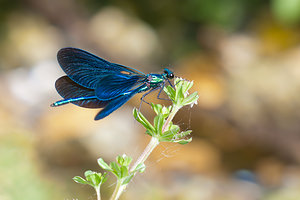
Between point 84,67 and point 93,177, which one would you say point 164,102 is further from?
point 93,177

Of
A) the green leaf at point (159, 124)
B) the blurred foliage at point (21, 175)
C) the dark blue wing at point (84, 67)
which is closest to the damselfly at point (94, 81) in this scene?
the dark blue wing at point (84, 67)

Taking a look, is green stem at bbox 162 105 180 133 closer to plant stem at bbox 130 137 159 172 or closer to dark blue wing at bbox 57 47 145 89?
plant stem at bbox 130 137 159 172

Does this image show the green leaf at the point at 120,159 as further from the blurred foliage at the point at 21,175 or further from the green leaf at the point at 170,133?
the blurred foliage at the point at 21,175

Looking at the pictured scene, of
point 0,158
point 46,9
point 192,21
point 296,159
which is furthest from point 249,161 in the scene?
point 46,9

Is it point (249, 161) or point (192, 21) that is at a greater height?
point (192, 21)

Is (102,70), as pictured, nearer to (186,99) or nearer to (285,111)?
(186,99)

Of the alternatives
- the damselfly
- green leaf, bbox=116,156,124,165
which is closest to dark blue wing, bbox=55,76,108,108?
the damselfly


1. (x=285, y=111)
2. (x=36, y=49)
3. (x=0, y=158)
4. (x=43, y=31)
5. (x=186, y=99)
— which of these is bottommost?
(x=186, y=99)
